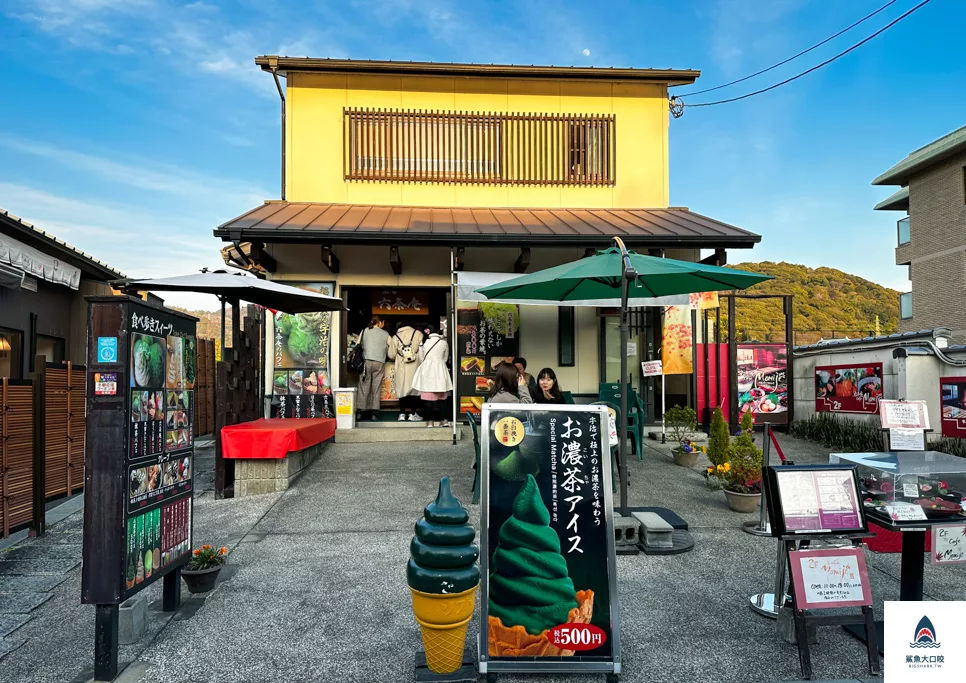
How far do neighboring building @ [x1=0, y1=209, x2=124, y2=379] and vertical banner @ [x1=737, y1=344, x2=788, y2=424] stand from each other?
40.9 feet

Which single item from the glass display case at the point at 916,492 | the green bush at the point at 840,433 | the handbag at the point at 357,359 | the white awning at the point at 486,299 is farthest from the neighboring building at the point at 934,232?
the glass display case at the point at 916,492

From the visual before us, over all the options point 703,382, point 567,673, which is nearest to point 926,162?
point 703,382

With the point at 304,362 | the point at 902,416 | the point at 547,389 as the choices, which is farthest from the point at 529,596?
the point at 304,362

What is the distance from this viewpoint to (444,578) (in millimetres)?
2926

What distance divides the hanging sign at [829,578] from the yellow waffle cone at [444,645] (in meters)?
1.85

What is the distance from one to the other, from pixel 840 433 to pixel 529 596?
944 cm

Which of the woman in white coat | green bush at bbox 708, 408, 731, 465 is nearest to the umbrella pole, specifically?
green bush at bbox 708, 408, 731, 465

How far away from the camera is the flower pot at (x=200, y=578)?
4.11m

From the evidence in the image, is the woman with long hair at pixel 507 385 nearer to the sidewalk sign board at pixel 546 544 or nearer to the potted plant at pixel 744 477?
the potted plant at pixel 744 477

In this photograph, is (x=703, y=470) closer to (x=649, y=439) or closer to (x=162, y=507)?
(x=649, y=439)

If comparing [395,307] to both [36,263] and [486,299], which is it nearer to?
[486,299]

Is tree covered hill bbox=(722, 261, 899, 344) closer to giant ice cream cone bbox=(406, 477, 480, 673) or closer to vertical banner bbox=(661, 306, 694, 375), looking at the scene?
vertical banner bbox=(661, 306, 694, 375)

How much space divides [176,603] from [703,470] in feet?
21.8

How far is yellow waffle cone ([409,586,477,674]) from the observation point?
2961 mm
